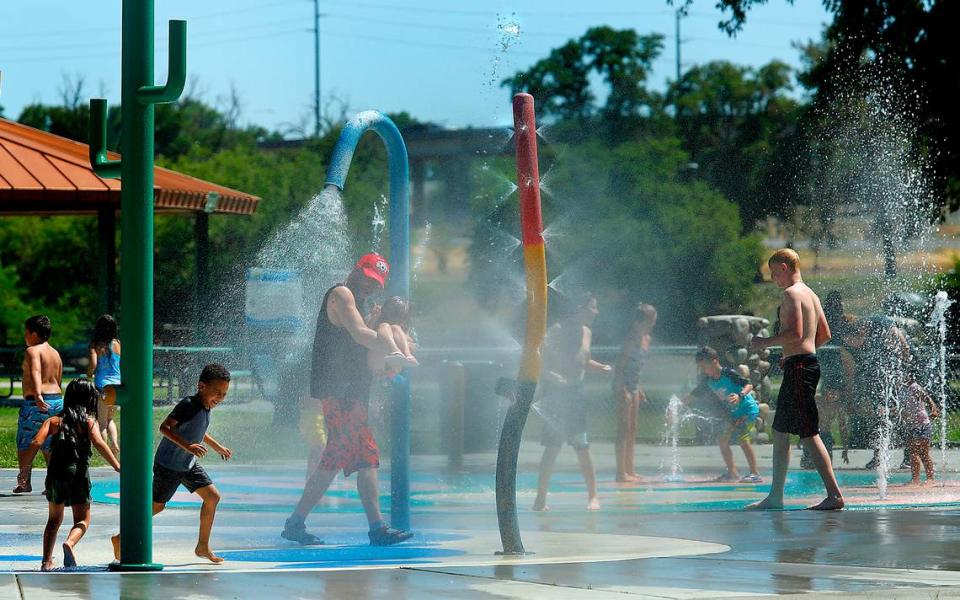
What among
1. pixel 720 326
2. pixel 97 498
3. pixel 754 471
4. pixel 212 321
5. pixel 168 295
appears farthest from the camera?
pixel 168 295

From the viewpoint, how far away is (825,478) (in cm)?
1021

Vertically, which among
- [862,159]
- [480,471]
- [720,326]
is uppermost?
[862,159]

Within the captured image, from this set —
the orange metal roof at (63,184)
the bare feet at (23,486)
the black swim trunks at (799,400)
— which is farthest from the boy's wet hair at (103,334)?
the orange metal roof at (63,184)

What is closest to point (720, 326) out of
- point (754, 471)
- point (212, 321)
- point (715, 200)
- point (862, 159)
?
point (754, 471)

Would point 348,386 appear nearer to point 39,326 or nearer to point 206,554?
point 206,554

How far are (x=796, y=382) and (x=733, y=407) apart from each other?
2.79 meters

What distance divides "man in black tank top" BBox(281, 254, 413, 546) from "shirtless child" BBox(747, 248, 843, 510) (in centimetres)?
297

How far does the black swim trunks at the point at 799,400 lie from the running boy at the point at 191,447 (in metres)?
4.08

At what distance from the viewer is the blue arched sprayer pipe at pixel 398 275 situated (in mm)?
8852

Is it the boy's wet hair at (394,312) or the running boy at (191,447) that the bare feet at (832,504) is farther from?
the running boy at (191,447)

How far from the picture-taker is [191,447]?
7.81m

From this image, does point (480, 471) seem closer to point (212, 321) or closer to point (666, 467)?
point (666, 467)

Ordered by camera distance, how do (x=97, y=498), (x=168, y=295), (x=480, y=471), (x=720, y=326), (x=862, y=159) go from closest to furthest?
(x=97, y=498) → (x=480, y=471) → (x=720, y=326) → (x=862, y=159) → (x=168, y=295)

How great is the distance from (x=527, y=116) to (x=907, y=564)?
296 cm
